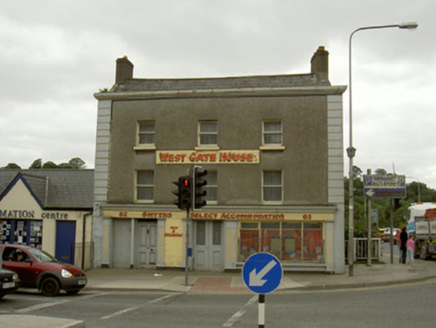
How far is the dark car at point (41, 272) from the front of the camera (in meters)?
15.2

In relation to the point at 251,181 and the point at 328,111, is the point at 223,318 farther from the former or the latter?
the point at 328,111

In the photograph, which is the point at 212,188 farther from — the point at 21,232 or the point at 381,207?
the point at 381,207

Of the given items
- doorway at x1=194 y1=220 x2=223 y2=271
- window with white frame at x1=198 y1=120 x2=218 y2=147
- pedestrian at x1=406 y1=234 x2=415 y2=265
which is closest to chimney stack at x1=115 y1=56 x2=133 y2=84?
window with white frame at x1=198 y1=120 x2=218 y2=147

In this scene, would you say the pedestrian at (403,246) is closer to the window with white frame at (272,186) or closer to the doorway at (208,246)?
the window with white frame at (272,186)

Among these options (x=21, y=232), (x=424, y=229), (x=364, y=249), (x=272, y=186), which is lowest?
(x=364, y=249)

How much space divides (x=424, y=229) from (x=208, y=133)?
14.8 metres

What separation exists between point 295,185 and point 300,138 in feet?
6.91

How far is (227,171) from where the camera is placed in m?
22.4

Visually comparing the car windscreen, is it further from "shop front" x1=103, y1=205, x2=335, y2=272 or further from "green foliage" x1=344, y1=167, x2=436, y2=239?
"green foliage" x1=344, y1=167, x2=436, y2=239

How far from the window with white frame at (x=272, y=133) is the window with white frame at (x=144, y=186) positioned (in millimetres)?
5574

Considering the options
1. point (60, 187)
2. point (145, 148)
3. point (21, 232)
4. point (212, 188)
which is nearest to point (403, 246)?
point (212, 188)

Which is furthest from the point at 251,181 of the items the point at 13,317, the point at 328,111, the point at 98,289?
the point at 13,317

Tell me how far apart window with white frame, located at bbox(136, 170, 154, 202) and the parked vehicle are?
15.7m

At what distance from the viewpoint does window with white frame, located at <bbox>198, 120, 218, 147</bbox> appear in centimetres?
2294
